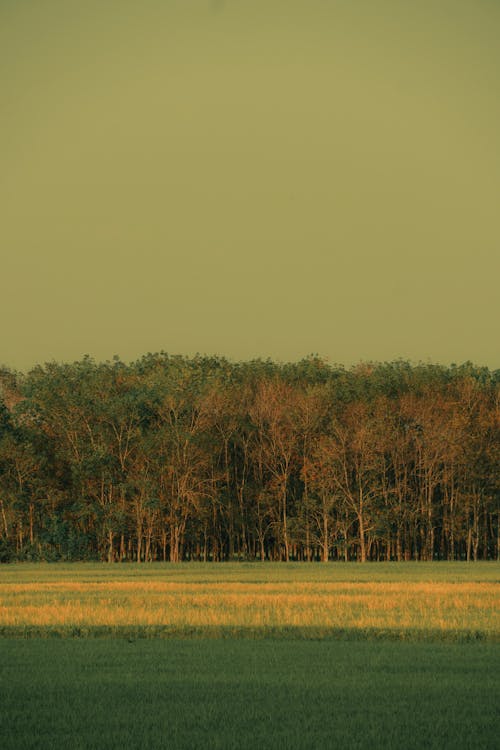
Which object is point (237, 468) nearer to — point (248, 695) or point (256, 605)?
point (256, 605)

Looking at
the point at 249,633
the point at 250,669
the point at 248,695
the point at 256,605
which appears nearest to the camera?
the point at 248,695

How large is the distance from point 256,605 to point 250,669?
1487cm

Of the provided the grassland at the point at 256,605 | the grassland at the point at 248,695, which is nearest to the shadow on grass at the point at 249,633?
the grassland at the point at 256,605

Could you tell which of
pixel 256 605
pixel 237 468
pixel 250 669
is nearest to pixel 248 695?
pixel 250 669

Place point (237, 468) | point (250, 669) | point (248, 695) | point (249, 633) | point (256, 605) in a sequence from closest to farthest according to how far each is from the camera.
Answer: point (248, 695), point (250, 669), point (249, 633), point (256, 605), point (237, 468)

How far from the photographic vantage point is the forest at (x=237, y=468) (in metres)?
80.6

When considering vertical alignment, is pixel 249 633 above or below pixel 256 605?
above

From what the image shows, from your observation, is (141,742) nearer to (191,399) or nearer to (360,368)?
(191,399)

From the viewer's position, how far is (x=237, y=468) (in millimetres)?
88938

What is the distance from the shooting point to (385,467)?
85938 mm

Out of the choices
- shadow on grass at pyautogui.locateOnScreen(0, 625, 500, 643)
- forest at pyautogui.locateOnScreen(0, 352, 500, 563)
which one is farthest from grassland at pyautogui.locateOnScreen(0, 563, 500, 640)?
forest at pyautogui.locateOnScreen(0, 352, 500, 563)

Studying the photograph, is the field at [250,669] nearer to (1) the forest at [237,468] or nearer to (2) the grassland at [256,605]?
(2) the grassland at [256,605]

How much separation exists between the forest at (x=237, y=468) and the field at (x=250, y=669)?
1464 inches

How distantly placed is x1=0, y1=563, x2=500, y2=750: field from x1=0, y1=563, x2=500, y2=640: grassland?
3.1 inches
